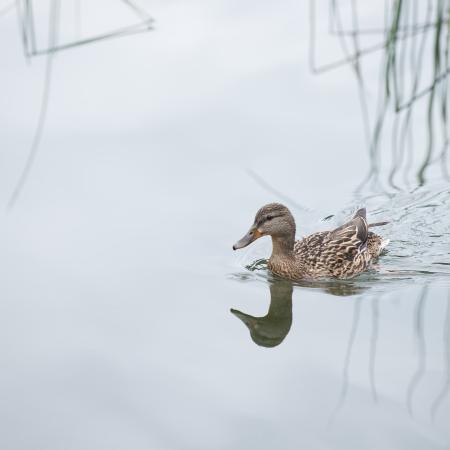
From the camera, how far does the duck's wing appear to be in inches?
328

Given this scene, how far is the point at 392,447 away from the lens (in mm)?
5312

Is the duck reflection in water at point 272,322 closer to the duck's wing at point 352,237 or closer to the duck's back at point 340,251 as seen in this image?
the duck's back at point 340,251

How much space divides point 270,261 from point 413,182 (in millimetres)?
1461

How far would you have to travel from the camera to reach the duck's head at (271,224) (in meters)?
7.95

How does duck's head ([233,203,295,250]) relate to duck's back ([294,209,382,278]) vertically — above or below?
above

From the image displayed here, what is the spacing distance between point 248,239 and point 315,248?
767 mm

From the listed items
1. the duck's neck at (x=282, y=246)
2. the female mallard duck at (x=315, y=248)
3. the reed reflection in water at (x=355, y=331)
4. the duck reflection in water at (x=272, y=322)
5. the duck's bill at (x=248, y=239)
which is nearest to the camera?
the reed reflection in water at (x=355, y=331)

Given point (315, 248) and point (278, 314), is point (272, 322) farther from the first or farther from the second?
point (315, 248)

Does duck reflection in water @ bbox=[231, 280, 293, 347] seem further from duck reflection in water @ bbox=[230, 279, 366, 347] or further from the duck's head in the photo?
the duck's head

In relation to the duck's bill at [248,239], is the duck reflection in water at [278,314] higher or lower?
lower

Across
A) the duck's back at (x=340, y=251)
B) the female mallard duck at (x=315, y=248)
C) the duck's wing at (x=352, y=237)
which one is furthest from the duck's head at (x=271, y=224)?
the duck's wing at (x=352, y=237)

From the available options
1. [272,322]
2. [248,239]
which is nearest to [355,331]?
[272,322]

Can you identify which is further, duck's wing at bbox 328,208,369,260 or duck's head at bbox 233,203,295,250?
duck's wing at bbox 328,208,369,260

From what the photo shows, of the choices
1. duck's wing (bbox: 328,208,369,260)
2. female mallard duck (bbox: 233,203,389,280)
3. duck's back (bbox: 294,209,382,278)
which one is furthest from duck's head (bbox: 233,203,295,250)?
duck's wing (bbox: 328,208,369,260)
